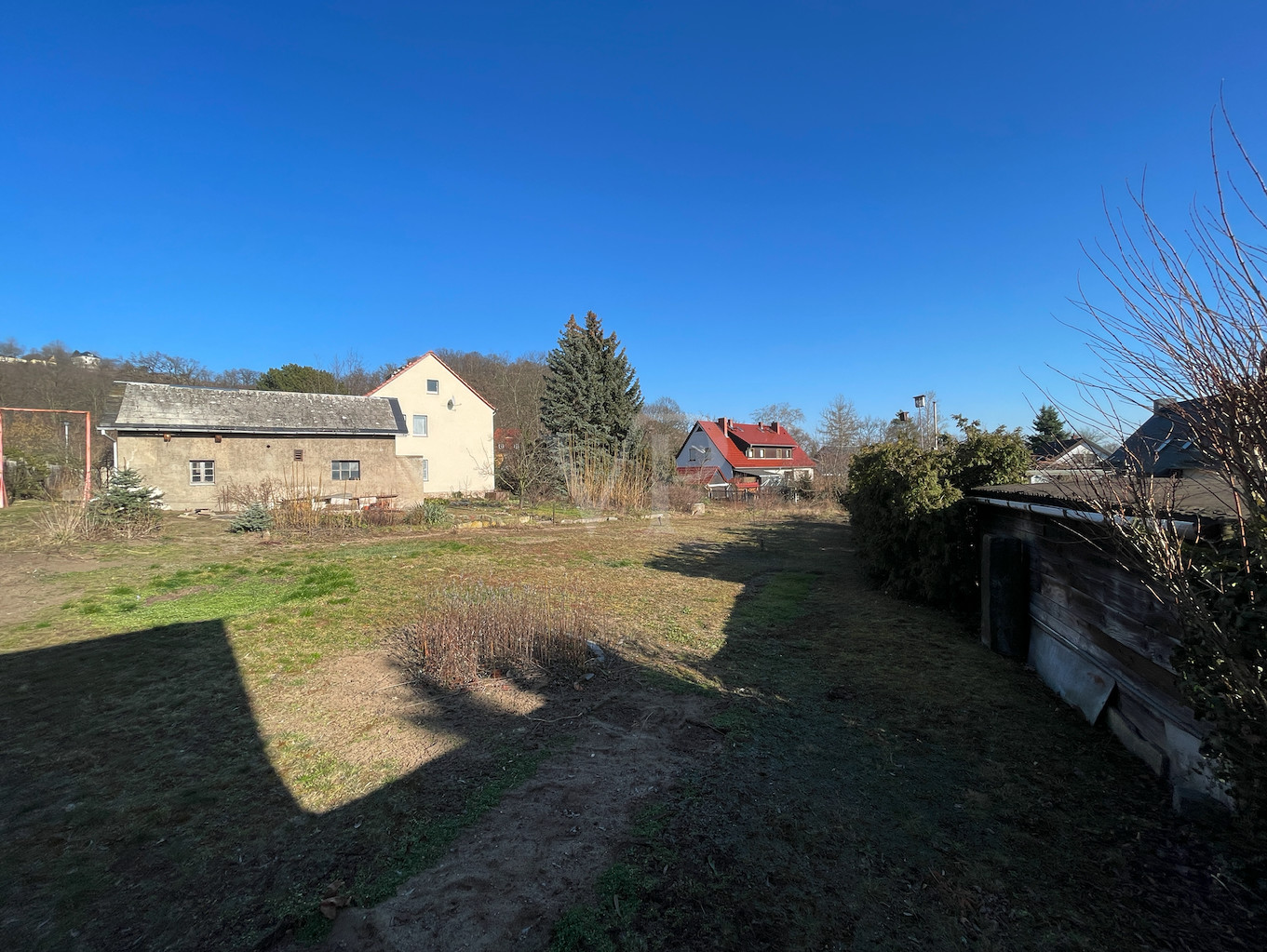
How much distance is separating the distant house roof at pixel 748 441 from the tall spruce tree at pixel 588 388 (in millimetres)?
15779

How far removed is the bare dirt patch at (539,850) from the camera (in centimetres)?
221

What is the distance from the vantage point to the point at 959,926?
2.22 metres

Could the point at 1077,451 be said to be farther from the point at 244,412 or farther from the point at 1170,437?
the point at 244,412

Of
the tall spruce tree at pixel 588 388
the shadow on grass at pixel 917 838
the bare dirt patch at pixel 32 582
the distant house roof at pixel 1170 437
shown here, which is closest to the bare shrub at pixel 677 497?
the tall spruce tree at pixel 588 388

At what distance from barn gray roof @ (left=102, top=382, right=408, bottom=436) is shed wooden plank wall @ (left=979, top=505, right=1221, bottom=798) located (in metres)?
21.0

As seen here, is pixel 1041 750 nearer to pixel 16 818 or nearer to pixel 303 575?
pixel 16 818

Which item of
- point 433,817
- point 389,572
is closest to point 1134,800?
point 433,817

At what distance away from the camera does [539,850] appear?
8.80 ft

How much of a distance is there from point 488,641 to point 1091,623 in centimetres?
503

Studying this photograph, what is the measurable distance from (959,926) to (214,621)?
25.0 ft

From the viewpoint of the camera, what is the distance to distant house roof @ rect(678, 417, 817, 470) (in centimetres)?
4100

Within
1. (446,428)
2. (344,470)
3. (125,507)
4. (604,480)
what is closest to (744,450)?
(446,428)

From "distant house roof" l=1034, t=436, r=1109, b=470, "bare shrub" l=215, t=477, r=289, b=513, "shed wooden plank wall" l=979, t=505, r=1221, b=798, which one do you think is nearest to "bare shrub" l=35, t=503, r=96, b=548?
"bare shrub" l=215, t=477, r=289, b=513

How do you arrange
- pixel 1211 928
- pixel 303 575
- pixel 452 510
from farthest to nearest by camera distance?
pixel 452 510 → pixel 303 575 → pixel 1211 928
